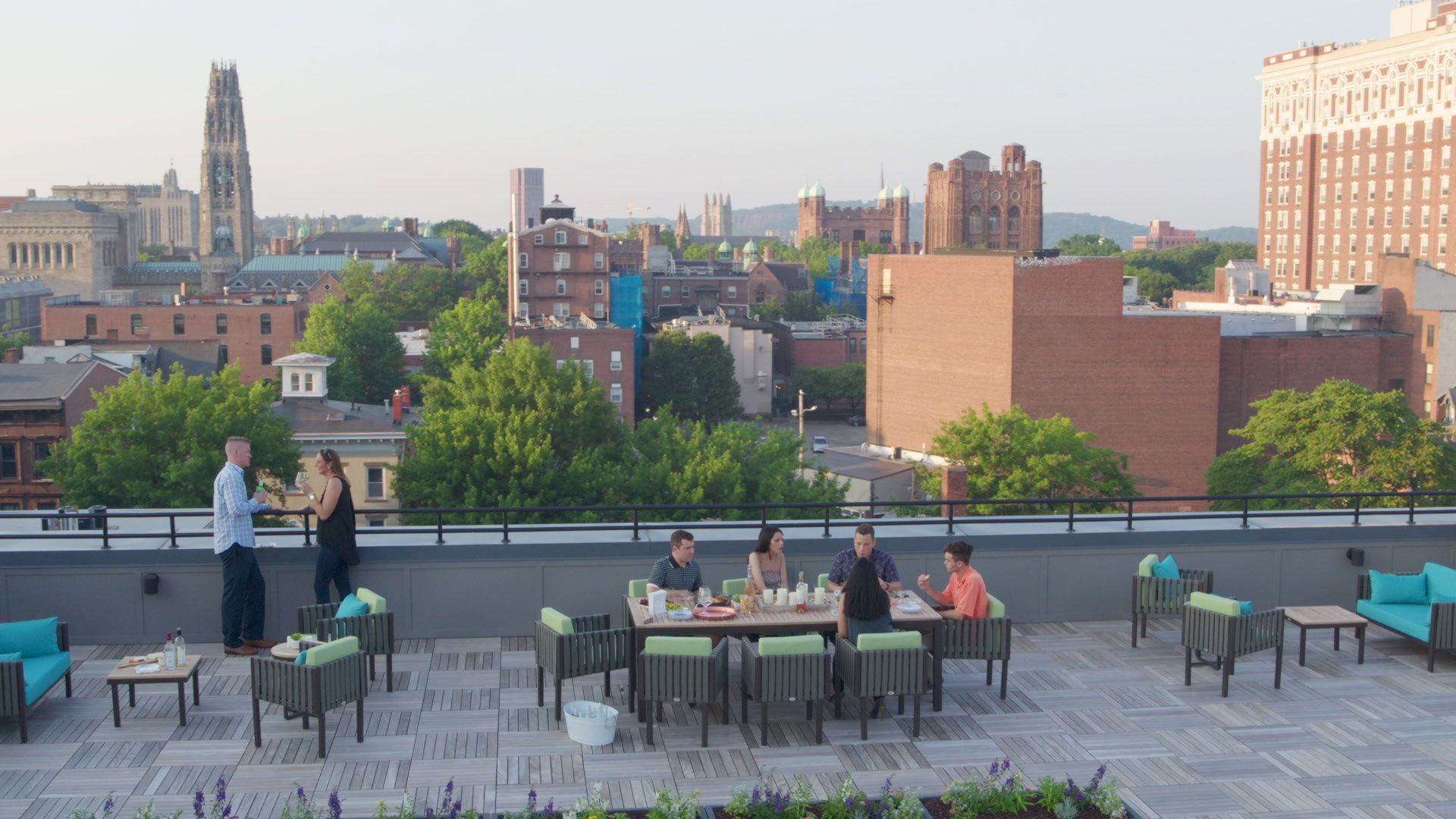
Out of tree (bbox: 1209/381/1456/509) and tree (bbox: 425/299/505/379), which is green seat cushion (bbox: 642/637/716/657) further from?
tree (bbox: 425/299/505/379)

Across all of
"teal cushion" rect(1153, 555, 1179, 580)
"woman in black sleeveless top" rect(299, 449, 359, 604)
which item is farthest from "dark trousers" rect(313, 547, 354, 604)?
"teal cushion" rect(1153, 555, 1179, 580)

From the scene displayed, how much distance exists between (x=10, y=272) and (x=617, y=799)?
161 metres

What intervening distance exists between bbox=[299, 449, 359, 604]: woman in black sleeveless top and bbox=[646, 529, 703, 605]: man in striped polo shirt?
2.84 m

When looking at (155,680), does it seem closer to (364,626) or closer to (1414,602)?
(364,626)

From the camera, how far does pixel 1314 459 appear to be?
43281 millimetres

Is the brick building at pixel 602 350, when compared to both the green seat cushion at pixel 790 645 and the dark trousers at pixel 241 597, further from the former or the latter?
the green seat cushion at pixel 790 645

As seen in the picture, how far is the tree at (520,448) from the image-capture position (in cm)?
4088

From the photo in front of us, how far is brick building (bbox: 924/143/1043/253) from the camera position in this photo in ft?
502

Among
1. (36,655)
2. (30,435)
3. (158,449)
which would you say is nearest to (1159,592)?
(36,655)

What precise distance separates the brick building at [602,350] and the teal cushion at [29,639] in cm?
7065

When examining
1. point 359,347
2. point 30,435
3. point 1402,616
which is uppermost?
point 359,347

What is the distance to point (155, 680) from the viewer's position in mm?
9859

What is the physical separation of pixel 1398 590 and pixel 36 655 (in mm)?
12025

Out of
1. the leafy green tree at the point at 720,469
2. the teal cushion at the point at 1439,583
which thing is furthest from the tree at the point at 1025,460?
the teal cushion at the point at 1439,583
